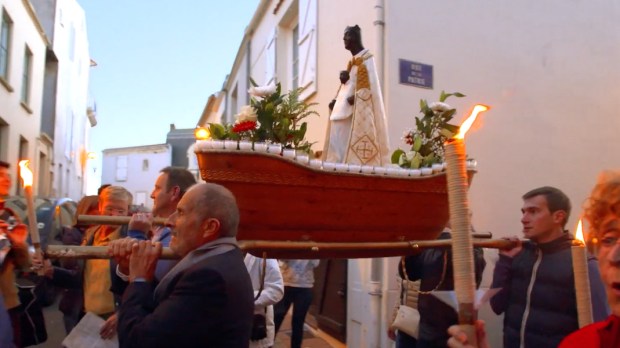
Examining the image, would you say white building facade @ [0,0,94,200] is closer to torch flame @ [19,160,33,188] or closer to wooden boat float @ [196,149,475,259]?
torch flame @ [19,160,33,188]

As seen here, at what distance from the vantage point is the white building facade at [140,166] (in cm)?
4000

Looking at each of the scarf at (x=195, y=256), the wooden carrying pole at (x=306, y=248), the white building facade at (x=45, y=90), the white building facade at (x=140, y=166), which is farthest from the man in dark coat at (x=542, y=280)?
the white building facade at (x=140, y=166)

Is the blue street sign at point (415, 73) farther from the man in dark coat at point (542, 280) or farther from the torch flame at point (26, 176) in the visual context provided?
the torch flame at point (26, 176)

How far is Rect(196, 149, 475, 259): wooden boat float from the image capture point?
2.39 meters

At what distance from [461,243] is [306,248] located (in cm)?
141

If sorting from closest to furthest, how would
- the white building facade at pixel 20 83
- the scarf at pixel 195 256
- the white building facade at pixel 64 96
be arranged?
the scarf at pixel 195 256, the white building facade at pixel 20 83, the white building facade at pixel 64 96

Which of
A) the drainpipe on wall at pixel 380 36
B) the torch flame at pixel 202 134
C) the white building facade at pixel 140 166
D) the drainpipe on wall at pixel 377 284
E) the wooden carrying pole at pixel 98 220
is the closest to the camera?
the wooden carrying pole at pixel 98 220

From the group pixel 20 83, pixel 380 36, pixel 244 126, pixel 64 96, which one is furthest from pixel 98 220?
pixel 64 96

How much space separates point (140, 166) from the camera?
4041 cm

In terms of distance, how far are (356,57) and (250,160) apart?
140cm

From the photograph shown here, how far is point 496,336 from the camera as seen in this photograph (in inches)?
224

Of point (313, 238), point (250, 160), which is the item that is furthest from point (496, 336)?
point (250, 160)

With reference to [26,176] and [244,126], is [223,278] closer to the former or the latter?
[244,126]

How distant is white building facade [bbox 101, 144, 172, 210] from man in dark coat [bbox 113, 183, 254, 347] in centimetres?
3864
